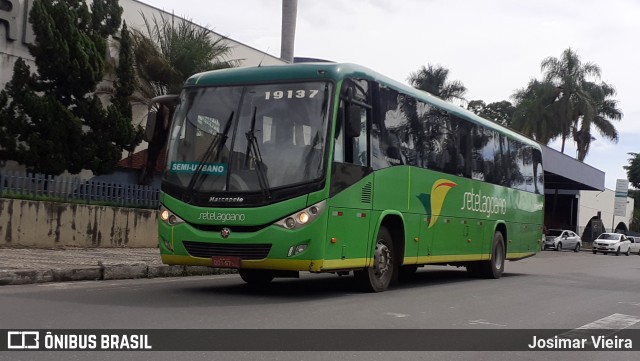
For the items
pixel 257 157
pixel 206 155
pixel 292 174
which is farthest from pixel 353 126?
pixel 206 155

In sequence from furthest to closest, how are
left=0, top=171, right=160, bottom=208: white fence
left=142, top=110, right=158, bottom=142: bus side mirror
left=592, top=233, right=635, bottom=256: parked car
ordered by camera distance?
left=592, top=233, right=635, bottom=256: parked car < left=0, top=171, right=160, bottom=208: white fence < left=142, top=110, right=158, bottom=142: bus side mirror

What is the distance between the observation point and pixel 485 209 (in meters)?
→ 16.6

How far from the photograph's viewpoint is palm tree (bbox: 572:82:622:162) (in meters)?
60.0

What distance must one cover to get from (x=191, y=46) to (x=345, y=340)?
1708 centimetres

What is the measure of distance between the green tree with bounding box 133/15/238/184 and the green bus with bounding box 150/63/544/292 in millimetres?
11066

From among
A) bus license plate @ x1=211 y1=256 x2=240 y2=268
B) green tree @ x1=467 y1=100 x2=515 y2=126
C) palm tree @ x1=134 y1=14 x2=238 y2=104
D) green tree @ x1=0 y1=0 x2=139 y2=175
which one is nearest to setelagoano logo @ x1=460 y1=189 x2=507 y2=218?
bus license plate @ x1=211 y1=256 x2=240 y2=268

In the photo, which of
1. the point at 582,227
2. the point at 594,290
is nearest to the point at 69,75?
the point at 594,290

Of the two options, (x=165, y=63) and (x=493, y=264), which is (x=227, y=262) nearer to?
(x=493, y=264)

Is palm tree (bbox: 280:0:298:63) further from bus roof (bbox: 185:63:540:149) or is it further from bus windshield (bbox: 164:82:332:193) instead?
bus windshield (bbox: 164:82:332:193)

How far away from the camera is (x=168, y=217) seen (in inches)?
423

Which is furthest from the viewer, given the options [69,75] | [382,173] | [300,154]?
[69,75]

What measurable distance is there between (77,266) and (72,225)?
490 centimetres

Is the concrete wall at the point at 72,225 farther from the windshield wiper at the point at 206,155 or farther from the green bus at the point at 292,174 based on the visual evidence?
the windshield wiper at the point at 206,155

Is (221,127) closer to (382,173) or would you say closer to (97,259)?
(382,173)
